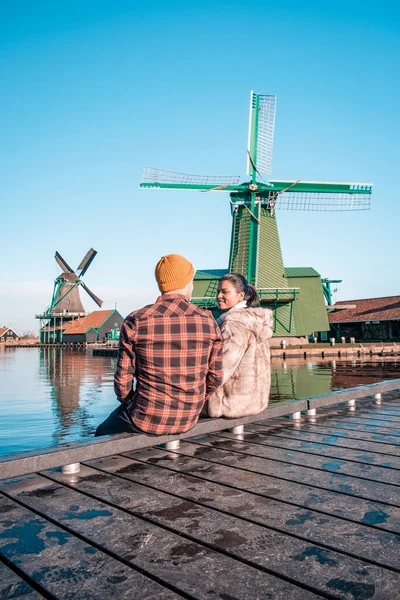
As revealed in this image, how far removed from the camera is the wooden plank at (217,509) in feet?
5.07

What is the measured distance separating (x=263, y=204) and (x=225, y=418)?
90.9ft

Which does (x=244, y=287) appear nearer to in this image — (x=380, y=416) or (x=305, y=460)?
(x=305, y=460)

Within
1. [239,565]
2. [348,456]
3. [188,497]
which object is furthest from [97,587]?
[348,456]

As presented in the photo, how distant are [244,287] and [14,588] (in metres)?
2.19

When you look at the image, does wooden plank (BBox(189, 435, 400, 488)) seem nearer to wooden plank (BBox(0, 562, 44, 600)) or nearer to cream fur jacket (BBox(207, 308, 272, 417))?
cream fur jacket (BBox(207, 308, 272, 417))

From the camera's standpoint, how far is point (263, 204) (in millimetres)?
29844

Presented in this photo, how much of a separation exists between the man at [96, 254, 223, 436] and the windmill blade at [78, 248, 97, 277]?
57753 mm

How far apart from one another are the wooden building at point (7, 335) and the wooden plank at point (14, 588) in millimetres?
76954

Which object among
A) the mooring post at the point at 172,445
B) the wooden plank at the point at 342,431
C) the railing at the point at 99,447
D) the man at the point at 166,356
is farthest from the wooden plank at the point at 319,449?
the man at the point at 166,356

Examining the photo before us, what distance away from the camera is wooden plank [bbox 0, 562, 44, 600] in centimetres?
125

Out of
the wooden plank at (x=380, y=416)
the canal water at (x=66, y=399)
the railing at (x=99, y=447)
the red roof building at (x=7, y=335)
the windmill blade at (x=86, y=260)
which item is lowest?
the canal water at (x=66, y=399)

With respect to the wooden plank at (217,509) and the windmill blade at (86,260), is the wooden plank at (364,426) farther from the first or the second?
the windmill blade at (86,260)

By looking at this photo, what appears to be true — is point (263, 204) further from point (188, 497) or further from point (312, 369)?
point (188, 497)

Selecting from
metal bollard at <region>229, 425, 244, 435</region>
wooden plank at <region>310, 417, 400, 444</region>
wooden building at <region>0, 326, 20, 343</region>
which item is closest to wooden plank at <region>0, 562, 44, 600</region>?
metal bollard at <region>229, 425, 244, 435</region>
